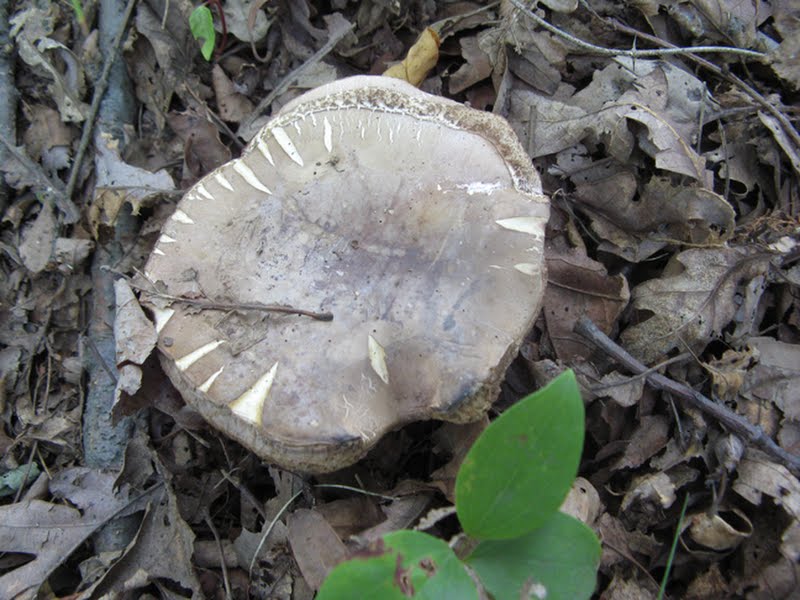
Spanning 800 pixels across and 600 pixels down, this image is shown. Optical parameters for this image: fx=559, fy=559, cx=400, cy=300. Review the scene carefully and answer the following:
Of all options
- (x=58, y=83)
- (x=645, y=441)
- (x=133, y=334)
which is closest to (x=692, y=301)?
(x=645, y=441)

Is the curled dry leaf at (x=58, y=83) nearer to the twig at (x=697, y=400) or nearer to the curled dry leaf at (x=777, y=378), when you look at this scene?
the twig at (x=697, y=400)

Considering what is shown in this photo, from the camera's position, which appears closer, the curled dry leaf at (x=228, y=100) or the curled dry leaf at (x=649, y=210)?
the curled dry leaf at (x=649, y=210)

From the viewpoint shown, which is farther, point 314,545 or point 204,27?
point 204,27

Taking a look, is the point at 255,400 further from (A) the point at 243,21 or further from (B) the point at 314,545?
(A) the point at 243,21

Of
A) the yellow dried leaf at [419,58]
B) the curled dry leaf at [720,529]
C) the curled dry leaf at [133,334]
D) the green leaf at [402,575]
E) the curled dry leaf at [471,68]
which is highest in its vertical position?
the yellow dried leaf at [419,58]

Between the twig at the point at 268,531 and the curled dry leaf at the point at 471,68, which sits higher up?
the curled dry leaf at the point at 471,68

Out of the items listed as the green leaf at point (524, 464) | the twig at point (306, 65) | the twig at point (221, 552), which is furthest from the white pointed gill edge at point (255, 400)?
the twig at point (306, 65)

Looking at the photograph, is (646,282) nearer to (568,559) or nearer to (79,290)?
(568,559)
